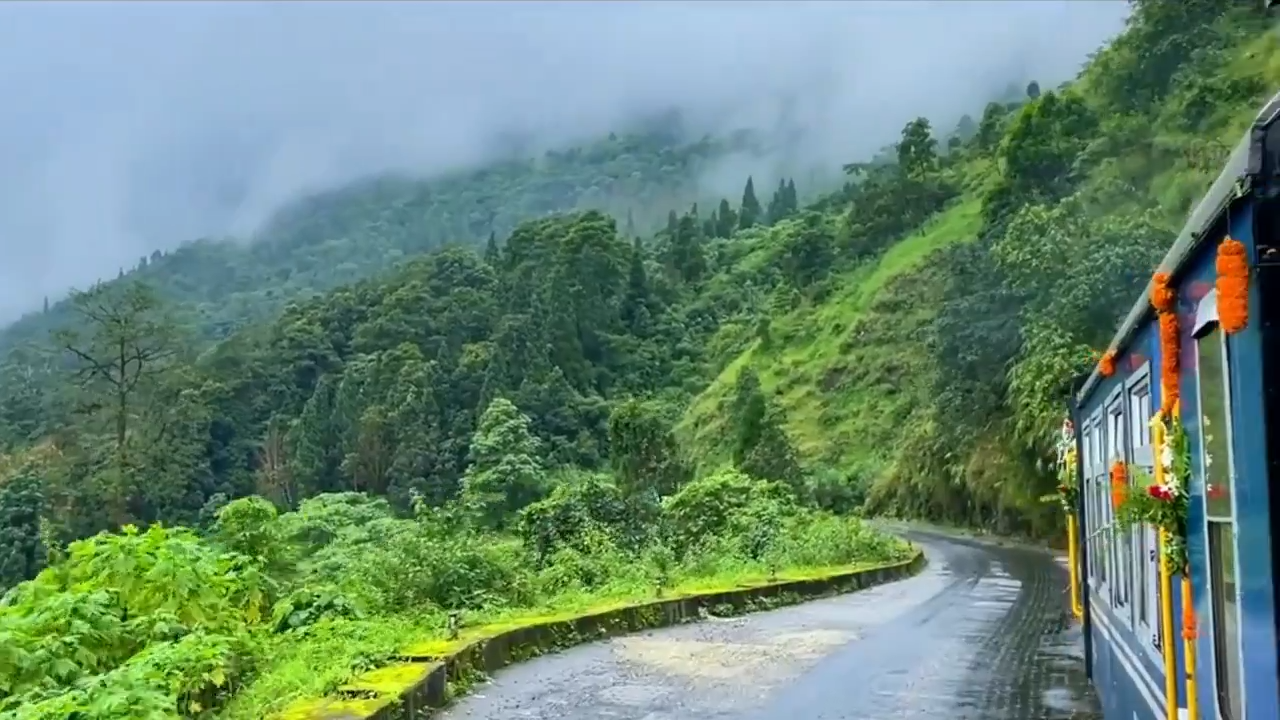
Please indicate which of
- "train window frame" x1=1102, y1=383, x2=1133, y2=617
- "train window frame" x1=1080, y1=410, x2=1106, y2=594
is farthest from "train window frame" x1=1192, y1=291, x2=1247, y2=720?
"train window frame" x1=1080, y1=410, x2=1106, y2=594

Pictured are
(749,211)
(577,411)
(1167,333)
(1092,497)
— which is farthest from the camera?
(749,211)

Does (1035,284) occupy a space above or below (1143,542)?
above

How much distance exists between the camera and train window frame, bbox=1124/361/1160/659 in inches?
186

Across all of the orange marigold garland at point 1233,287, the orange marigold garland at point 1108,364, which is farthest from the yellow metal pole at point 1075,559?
the orange marigold garland at point 1233,287

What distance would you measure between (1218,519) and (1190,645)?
0.70 m

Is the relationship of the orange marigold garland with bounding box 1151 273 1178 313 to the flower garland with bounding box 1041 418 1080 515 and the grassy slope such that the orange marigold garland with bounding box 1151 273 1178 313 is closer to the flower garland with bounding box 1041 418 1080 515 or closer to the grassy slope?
the flower garland with bounding box 1041 418 1080 515

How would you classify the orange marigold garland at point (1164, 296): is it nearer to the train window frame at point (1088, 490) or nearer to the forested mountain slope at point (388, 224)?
the train window frame at point (1088, 490)

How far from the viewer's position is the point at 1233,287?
2.59 m

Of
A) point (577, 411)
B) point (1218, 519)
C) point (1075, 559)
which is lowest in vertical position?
point (1075, 559)

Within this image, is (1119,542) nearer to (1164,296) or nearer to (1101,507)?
(1101,507)

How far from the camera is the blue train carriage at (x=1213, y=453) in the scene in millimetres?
2539

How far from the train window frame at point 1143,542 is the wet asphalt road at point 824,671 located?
4317 millimetres

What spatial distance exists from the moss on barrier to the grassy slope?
3054 centimetres

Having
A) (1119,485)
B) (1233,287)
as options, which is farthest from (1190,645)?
(1233,287)
